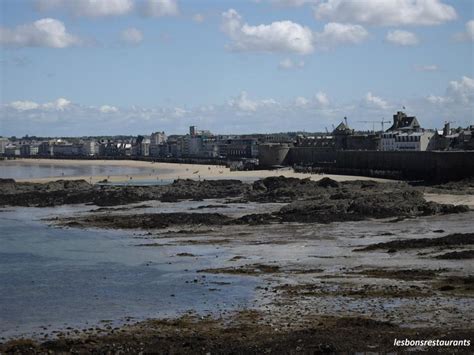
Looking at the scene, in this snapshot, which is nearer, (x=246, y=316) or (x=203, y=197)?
(x=246, y=316)

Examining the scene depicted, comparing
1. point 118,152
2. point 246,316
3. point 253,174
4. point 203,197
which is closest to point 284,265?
point 246,316

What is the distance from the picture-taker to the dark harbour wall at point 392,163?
48.0m

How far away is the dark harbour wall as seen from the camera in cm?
4800

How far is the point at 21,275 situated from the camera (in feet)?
64.6

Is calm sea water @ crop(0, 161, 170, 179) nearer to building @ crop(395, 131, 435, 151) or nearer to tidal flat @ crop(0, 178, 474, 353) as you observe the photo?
building @ crop(395, 131, 435, 151)

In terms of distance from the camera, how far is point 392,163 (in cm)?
5978

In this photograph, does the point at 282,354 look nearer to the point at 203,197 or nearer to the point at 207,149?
the point at 203,197

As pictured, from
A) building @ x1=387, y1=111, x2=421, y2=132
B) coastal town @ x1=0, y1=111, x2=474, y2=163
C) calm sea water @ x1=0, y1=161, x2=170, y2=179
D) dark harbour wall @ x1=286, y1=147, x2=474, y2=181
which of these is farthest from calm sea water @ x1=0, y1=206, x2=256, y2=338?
building @ x1=387, y1=111, x2=421, y2=132

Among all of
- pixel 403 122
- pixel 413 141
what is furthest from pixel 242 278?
pixel 403 122

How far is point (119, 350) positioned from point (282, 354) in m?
2.49

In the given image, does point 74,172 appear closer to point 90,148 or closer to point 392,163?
point 392,163

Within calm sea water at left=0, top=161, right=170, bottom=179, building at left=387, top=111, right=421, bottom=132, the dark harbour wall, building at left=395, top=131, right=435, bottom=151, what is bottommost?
calm sea water at left=0, top=161, right=170, bottom=179

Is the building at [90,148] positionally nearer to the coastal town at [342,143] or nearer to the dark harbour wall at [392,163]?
the coastal town at [342,143]

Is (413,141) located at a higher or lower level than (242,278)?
higher
